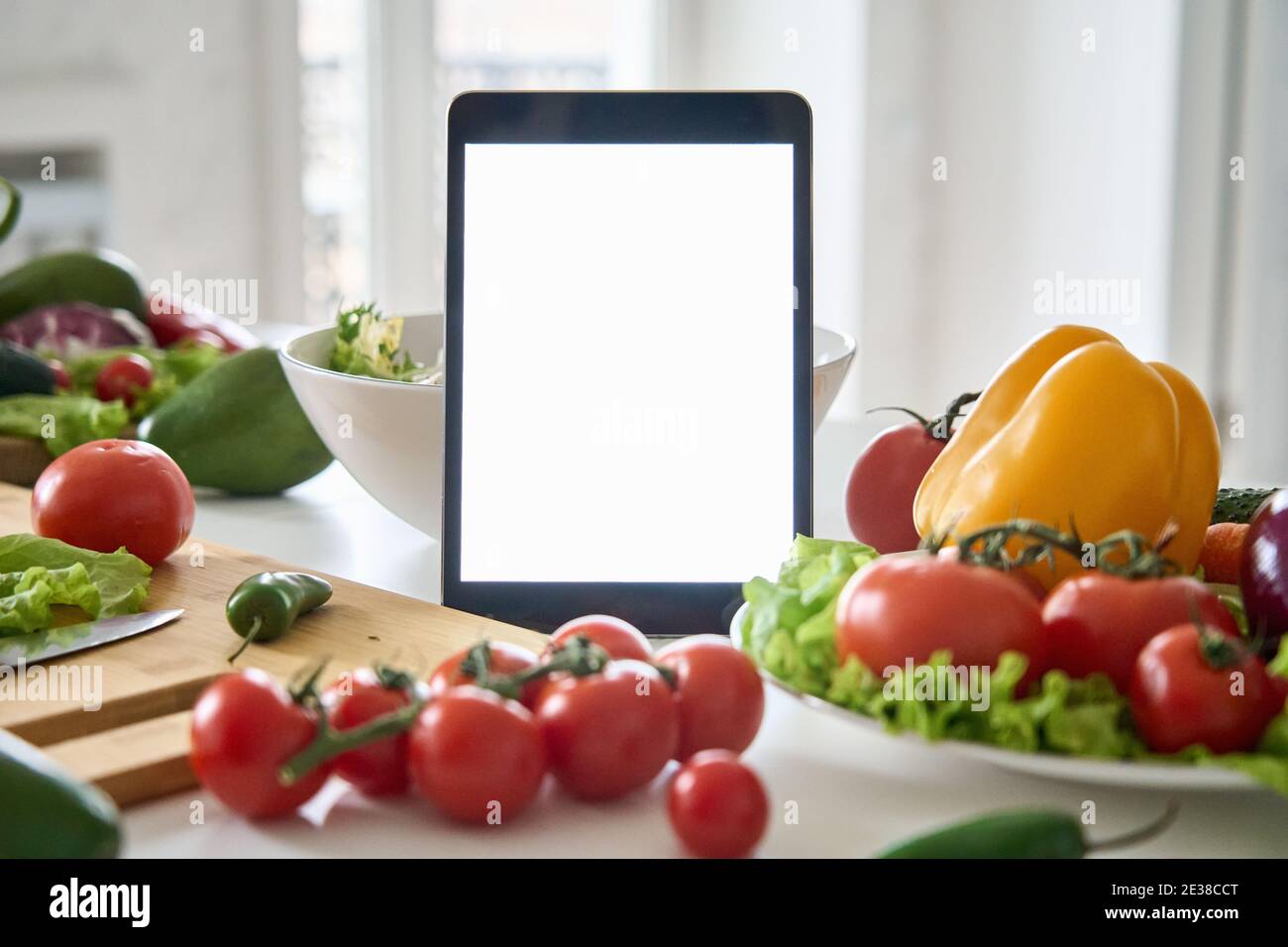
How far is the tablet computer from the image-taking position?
0.87 metres

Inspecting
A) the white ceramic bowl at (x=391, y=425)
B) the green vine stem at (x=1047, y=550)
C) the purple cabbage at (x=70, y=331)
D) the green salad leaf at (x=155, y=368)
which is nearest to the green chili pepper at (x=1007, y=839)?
the green vine stem at (x=1047, y=550)

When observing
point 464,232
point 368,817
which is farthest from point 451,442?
point 368,817

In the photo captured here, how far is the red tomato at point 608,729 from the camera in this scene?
0.59 metres

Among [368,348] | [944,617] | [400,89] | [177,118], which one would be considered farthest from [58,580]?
[400,89]

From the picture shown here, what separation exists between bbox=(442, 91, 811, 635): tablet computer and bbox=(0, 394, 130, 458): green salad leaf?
0.63 meters

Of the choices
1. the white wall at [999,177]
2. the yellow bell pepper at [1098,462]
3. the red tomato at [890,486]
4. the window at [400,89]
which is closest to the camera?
the yellow bell pepper at [1098,462]

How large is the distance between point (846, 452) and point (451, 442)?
64 cm

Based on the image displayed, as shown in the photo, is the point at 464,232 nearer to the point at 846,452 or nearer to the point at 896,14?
the point at 846,452

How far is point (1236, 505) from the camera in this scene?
0.91 metres

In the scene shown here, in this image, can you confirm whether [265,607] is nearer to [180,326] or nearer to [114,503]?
[114,503]

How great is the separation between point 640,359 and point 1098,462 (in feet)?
0.94

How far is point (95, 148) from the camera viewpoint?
3.38 metres

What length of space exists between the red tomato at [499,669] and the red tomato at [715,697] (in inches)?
2.4

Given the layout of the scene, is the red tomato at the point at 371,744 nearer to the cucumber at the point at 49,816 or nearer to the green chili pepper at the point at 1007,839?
the cucumber at the point at 49,816
